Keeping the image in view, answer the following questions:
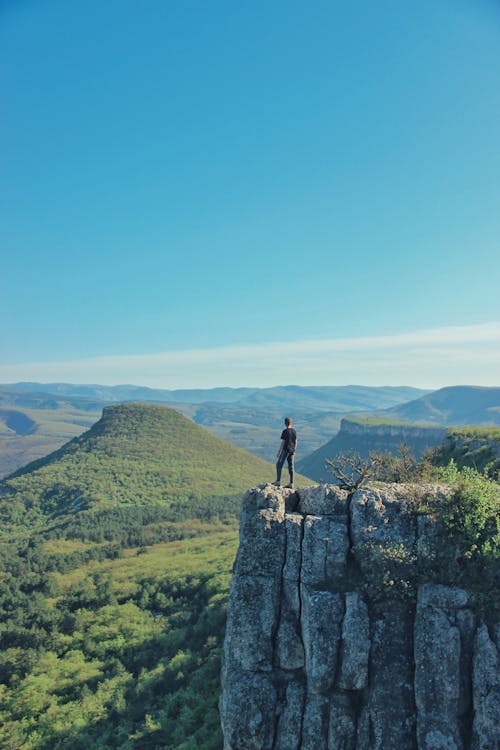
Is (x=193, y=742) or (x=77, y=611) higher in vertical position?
(x=193, y=742)

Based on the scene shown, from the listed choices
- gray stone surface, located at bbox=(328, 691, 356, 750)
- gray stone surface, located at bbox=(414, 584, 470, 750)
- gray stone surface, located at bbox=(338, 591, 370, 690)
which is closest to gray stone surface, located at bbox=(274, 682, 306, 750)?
gray stone surface, located at bbox=(328, 691, 356, 750)

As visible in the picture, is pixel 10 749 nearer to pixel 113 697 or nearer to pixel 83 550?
pixel 113 697

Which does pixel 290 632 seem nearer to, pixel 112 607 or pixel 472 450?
pixel 472 450

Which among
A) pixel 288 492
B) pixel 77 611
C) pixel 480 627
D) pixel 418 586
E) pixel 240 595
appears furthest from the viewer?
pixel 77 611

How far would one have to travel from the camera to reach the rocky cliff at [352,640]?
1449 cm

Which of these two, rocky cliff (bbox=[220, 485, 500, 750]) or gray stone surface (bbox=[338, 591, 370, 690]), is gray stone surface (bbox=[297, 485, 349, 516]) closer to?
rocky cliff (bbox=[220, 485, 500, 750])

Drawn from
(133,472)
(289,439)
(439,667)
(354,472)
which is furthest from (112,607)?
(133,472)

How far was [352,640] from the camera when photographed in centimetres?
1562

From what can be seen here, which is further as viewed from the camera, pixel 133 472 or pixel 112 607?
pixel 133 472

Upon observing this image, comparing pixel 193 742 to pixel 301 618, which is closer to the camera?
pixel 301 618

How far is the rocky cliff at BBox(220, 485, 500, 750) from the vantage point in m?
14.5

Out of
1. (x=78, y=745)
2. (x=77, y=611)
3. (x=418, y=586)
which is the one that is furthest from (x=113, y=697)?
(x=418, y=586)

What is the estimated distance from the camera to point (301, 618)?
1681 centimetres

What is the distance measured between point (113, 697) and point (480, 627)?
31.0 meters
